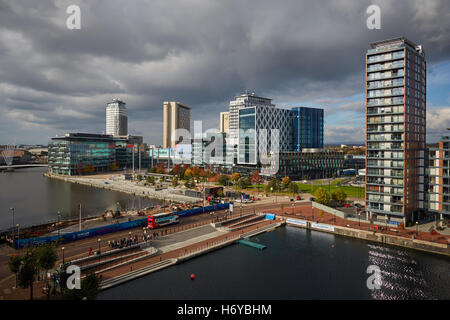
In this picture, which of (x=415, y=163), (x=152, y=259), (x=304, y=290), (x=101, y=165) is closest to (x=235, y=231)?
(x=152, y=259)

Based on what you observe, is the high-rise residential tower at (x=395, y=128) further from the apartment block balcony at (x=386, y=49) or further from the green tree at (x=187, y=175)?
the green tree at (x=187, y=175)

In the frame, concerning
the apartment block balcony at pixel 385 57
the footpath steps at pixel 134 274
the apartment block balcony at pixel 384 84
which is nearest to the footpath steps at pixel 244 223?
the footpath steps at pixel 134 274

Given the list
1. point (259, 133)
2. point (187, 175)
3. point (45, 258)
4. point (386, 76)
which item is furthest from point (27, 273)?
point (259, 133)

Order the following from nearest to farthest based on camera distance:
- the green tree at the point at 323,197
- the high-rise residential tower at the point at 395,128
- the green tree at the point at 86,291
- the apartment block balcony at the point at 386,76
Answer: the green tree at the point at 86,291
the high-rise residential tower at the point at 395,128
the apartment block balcony at the point at 386,76
the green tree at the point at 323,197

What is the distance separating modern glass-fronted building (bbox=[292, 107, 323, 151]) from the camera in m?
167

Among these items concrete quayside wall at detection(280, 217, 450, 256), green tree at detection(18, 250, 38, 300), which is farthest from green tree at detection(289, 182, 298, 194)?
green tree at detection(18, 250, 38, 300)

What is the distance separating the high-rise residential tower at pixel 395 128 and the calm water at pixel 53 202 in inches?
2350

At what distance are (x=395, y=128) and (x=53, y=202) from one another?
90.5 metres

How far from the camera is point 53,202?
273 ft

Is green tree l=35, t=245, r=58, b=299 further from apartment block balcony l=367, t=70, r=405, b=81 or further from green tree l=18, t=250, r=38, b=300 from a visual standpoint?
apartment block balcony l=367, t=70, r=405, b=81

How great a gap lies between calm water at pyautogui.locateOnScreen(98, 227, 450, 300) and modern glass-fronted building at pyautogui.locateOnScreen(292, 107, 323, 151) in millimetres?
121618

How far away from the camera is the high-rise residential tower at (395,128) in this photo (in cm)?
5488

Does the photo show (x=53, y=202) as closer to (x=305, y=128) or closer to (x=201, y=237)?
(x=201, y=237)

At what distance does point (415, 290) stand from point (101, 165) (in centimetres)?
16561
